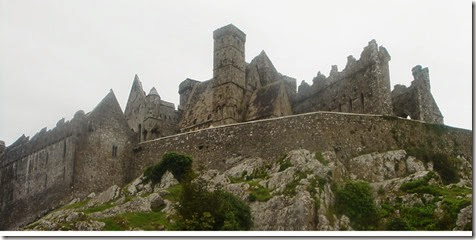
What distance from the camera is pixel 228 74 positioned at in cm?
7125

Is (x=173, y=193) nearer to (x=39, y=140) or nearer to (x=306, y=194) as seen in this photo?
(x=306, y=194)

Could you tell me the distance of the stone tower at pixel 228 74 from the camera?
231 feet

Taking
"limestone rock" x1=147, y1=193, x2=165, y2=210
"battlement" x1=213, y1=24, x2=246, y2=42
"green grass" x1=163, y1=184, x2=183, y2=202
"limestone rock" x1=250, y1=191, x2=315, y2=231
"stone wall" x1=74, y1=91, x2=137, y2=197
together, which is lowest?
"limestone rock" x1=250, y1=191, x2=315, y2=231

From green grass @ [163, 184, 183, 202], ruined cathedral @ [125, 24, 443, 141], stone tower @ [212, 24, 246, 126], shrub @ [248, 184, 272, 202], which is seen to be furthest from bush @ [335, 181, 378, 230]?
stone tower @ [212, 24, 246, 126]

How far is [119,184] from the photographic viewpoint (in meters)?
60.6

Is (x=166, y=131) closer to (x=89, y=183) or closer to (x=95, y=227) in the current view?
(x=89, y=183)

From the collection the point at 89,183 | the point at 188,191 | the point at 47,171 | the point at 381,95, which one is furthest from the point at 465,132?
the point at 47,171

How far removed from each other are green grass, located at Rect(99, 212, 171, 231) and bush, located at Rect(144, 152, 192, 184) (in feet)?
28.7

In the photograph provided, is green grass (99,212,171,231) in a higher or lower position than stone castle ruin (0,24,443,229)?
lower

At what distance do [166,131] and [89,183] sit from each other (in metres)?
19.4

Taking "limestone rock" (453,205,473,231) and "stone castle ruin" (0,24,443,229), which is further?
"stone castle ruin" (0,24,443,229)

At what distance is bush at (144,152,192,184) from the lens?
55.1 meters

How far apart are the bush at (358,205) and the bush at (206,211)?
6.83m

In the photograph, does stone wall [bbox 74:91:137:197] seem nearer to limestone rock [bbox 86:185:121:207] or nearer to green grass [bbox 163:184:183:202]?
limestone rock [bbox 86:185:121:207]
